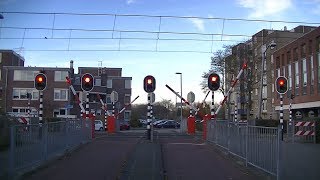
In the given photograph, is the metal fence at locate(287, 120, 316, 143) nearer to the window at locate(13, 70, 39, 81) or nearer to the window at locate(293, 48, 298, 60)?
the window at locate(293, 48, 298, 60)

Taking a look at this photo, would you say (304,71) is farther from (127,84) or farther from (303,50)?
(127,84)

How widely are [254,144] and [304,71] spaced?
4680cm

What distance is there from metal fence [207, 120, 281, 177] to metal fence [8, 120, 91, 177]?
604 centimetres

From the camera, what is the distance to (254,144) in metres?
12.3

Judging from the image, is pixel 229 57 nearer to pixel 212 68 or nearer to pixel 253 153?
pixel 212 68

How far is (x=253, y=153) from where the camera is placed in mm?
12484

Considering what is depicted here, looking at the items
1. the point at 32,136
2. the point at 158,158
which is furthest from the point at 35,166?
the point at 158,158

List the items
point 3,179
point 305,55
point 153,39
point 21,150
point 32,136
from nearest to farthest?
point 3,179 < point 21,150 < point 32,136 < point 153,39 < point 305,55

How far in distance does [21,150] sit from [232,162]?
6.65m

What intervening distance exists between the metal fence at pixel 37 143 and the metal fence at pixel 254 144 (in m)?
6.04

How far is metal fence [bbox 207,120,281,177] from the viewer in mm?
10375

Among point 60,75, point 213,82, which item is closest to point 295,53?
point 60,75

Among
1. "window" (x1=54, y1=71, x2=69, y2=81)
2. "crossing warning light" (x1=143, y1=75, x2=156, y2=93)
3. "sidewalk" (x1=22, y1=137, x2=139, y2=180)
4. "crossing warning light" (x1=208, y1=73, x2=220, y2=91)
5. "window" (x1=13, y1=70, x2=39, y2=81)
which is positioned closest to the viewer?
"sidewalk" (x1=22, y1=137, x2=139, y2=180)

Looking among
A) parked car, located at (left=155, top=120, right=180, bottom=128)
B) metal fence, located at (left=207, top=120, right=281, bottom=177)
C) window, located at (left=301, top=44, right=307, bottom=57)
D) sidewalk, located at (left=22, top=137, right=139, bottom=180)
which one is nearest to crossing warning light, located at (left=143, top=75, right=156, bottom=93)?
metal fence, located at (left=207, top=120, right=281, bottom=177)
